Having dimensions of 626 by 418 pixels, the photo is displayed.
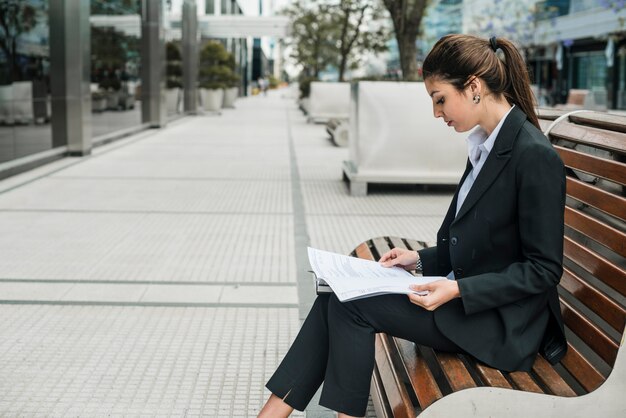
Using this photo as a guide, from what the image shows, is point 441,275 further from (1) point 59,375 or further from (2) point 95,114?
(2) point 95,114

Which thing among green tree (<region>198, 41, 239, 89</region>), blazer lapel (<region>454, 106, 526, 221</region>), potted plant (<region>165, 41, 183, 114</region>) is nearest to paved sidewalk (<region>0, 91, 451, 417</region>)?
blazer lapel (<region>454, 106, 526, 221</region>)

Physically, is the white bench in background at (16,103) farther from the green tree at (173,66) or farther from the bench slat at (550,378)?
the green tree at (173,66)

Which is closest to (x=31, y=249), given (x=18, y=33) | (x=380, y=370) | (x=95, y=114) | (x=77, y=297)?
(x=77, y=297)

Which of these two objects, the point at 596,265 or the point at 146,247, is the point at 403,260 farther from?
the point at 146,247

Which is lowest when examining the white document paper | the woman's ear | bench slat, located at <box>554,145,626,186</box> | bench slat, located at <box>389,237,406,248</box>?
bench slat, located at <box>389,237,406,248</box>

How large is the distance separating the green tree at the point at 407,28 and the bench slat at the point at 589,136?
28.4 ft

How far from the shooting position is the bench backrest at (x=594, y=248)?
7.76ft

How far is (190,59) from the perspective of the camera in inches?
1168

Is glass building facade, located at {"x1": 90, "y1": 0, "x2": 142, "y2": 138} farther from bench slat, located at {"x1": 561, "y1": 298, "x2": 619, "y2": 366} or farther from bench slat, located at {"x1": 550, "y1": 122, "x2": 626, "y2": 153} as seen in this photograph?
bench slat, located at {"x1": 561, "y1": 298, "x2": 619, "y2": 366}

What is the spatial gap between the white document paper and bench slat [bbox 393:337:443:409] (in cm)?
23

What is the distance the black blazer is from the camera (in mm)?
2311

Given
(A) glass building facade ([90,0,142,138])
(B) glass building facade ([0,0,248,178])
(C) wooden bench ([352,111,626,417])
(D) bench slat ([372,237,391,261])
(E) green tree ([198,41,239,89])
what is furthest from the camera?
(E) green tree ([198,41,239,89])

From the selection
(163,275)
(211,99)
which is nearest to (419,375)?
(163,275)

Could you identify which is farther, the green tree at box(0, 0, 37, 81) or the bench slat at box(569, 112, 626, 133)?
the green tree at box(0, 0, 37, 81)
